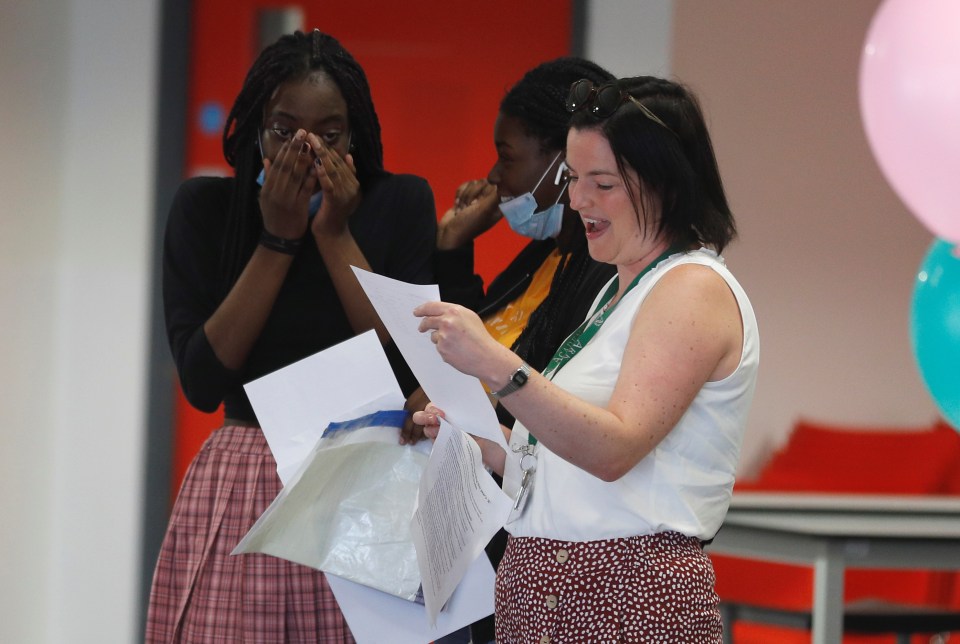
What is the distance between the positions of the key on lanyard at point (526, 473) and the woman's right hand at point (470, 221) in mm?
708

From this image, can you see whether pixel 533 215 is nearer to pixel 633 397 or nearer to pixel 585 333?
pixel 585 333

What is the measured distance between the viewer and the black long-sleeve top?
6.00 feet

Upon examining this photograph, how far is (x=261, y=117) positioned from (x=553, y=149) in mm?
501

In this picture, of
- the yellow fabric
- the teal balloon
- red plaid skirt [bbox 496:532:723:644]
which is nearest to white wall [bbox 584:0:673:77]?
the yellow fabric

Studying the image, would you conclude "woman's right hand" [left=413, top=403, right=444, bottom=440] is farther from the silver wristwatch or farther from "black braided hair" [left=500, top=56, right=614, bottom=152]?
"black braided hair" [left=500, top=56, right=614, bottom=152]

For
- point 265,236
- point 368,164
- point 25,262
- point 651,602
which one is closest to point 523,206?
point 368,164

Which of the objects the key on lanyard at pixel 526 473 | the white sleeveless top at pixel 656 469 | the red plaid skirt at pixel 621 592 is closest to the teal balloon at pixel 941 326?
the white sleeveless top at pixel 656 469

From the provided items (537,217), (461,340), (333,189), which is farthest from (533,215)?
(461,340)

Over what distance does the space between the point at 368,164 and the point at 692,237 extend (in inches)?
26.6

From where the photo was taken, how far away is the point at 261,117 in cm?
192

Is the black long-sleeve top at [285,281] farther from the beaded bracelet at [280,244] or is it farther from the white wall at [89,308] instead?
the white wall at [89,308]

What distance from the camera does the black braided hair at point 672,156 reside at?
143 cm

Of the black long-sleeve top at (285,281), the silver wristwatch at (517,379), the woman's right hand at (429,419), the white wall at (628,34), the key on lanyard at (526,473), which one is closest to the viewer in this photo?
the silver wristwatch at (517,379)

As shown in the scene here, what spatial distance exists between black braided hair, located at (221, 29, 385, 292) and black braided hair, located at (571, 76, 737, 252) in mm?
536
